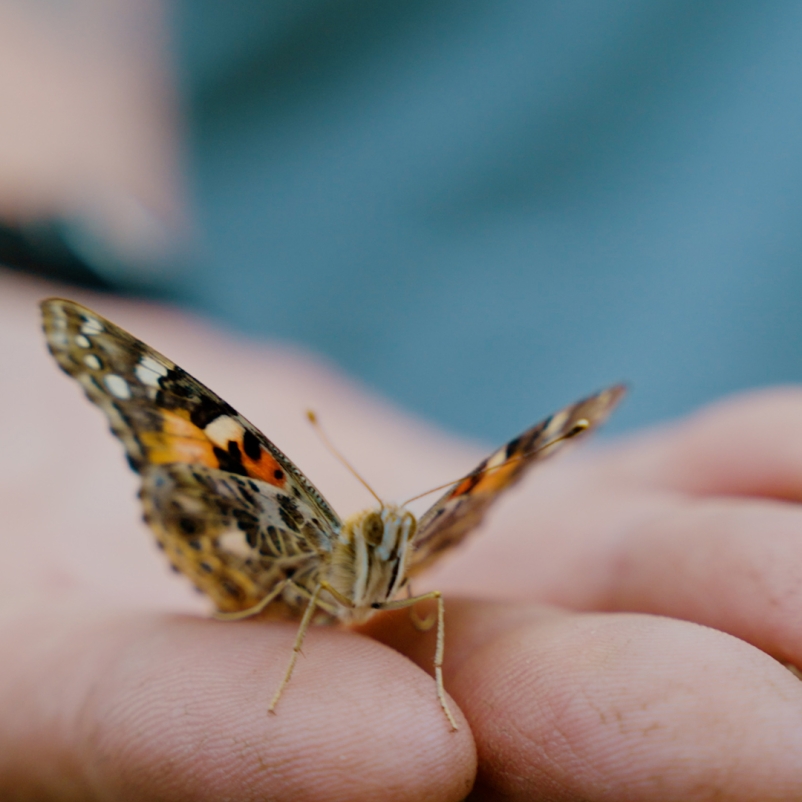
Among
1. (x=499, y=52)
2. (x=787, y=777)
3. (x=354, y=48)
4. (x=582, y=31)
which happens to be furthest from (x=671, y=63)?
(x=787, y=777)

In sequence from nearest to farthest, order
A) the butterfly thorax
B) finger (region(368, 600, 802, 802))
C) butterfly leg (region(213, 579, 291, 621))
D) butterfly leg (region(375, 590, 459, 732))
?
1. finger (region(368, 600, 802, 802))
2. butterfly leg (region(375, 590, 459, 732))
3. the butterfly thorax
4. butterfly leg (region(213, 579, 291, 621))

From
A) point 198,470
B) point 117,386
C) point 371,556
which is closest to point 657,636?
point 371,556

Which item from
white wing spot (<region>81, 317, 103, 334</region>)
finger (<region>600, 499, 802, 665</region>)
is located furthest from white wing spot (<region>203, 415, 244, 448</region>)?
finger (<region>600, 499, 802, 665</region>)

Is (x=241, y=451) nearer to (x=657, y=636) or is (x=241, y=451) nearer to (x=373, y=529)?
(x=373, y=529)

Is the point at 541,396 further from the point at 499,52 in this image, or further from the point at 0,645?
the point at 0,645

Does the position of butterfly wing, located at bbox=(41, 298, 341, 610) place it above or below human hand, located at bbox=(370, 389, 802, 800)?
above

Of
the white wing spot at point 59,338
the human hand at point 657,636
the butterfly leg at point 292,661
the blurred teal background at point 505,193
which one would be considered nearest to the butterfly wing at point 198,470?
the white wing spot at point 59,338

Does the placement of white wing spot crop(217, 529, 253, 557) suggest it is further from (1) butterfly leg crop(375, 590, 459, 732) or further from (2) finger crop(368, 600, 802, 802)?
(2) finger crop(368, 600, 802, 802)
